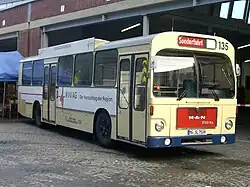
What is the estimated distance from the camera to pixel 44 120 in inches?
598

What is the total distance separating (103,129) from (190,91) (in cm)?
280

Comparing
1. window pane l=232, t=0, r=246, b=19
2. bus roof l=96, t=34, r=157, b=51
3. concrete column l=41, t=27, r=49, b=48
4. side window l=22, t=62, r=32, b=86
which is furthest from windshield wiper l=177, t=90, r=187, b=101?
concrete column l=41, t=27, r=49, b=48

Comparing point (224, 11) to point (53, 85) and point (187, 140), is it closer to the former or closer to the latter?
point (53, 85)

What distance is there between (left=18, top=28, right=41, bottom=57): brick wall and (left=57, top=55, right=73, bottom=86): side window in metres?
11.2

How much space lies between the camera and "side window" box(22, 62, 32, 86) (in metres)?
17.1

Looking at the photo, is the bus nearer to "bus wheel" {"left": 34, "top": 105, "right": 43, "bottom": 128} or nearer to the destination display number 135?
the destination display number 135

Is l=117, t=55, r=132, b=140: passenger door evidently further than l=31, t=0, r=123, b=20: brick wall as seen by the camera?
Answer: No

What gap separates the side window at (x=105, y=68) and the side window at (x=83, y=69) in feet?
1.24

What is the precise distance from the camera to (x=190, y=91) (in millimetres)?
9555

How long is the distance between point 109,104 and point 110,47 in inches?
56.8

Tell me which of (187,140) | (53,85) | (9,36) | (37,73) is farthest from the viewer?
(9,36)

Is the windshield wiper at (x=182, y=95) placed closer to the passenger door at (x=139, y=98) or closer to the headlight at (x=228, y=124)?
the passenger door at (x=139, y=98)

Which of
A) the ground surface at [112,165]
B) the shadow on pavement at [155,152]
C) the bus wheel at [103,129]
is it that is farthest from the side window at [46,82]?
the bus wheel at [103,129]

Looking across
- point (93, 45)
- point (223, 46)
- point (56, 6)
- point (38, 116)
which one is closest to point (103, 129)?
point (93, 45)
